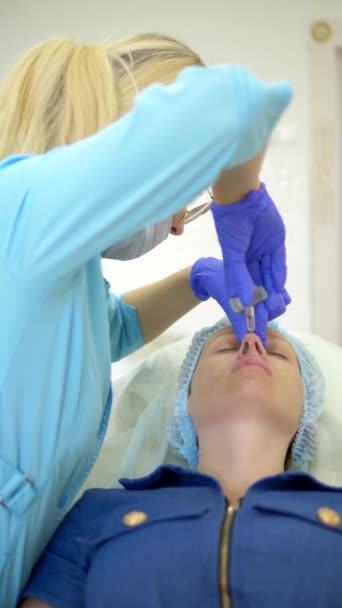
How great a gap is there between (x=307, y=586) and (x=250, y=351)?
0.46m

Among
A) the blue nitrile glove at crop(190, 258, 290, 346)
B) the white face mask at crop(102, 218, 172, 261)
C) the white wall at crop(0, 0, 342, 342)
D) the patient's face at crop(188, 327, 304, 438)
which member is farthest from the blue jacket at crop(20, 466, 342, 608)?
the white wall at crop(0, 0, 342, 342)

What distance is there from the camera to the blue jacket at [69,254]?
56cm

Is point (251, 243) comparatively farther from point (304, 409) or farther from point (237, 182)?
point (304, 409)

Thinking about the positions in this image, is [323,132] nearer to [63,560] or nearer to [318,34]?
[318,34]

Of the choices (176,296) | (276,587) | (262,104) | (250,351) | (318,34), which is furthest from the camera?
(318,34)

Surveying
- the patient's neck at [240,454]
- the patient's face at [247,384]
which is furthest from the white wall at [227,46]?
the patient's neck at [240,454]

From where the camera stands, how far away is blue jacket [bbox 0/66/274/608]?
22.0 inches

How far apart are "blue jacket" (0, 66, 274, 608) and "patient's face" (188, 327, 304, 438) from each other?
29 centimetres

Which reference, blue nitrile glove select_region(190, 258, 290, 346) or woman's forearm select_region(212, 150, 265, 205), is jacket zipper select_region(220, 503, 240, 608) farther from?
woman's forearm select_region(212, 150, 265, 205)

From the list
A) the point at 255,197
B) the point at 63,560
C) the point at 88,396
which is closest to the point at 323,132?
the point at 255,197

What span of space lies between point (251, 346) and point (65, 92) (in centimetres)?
61

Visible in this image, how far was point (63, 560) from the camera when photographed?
103cm

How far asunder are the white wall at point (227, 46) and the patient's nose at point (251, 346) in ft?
2.60

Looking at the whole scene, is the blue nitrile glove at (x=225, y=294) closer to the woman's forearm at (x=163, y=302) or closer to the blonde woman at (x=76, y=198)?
the woman's forearm at (x=163, y=302)
